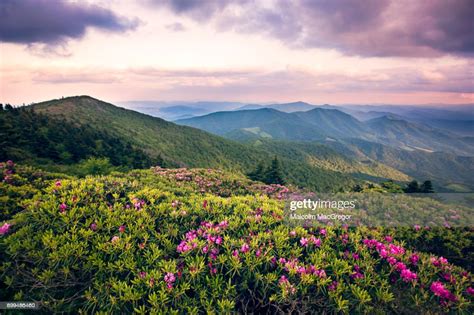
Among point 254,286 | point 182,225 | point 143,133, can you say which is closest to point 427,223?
point 254,286

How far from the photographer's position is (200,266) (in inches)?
123

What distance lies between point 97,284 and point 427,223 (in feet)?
24.0

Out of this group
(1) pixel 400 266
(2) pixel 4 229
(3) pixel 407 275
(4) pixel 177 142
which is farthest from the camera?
(4) pixel 177 142

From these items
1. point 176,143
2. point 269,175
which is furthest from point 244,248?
point 176,143

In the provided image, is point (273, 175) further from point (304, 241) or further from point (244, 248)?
point (244, 248)

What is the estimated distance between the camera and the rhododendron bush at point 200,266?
293 centimetres

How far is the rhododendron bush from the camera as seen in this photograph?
2.93 meters

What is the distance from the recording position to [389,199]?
721cm

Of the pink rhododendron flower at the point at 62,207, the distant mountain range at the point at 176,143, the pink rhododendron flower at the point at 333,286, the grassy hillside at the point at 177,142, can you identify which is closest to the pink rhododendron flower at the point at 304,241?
the pink rhododendron flower at the point at 333,286

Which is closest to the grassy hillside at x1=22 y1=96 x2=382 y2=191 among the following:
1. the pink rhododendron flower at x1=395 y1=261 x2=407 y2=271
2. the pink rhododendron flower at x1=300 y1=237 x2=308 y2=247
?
the pink rhododendron flower at x1=300 y1=237 x2=308 y2=247

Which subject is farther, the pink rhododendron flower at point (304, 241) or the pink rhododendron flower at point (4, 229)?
the pink rhododendron flower at point (304, 241)

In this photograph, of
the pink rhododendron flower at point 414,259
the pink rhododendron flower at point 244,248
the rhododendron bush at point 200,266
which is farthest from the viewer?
the pink rhododendron flower at point 414,259

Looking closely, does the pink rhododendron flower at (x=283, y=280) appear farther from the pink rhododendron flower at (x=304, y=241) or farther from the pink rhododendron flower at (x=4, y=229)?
the pink rhododendron flower at (x=4, y=229)

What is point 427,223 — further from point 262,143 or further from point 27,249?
point 262,143
